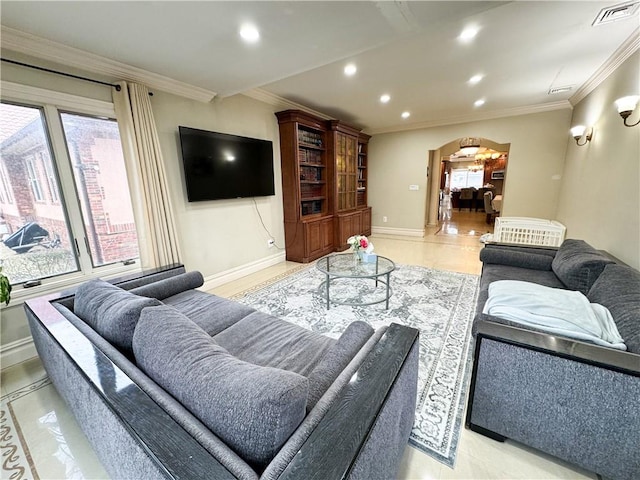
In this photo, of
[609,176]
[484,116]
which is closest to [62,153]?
[609,176]

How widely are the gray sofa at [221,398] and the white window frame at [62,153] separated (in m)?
1.14

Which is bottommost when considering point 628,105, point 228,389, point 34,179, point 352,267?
point 352,267

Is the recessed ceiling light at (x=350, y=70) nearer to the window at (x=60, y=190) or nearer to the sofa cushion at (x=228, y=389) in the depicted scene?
the window at (x=60, y=190)

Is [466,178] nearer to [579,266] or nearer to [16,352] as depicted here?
[579,266]

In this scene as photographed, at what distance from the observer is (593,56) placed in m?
2.84

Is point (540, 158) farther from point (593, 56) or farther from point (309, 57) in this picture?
point (309, 57)

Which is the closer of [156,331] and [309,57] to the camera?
[156,331]

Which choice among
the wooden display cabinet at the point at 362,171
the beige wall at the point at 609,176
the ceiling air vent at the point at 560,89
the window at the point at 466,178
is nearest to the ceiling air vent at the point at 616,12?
the beige wall at the point at 609,176

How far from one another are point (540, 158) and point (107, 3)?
6.24 m

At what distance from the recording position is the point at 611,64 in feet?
9.61

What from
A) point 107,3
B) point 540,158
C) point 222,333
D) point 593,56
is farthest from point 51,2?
point 540,158

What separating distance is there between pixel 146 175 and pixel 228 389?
2.67 metres

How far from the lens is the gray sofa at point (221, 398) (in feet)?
2.09

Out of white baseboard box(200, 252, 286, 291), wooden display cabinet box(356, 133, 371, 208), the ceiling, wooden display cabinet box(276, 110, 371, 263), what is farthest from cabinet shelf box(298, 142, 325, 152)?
white baseboard box(200, 252, 286, 291)
